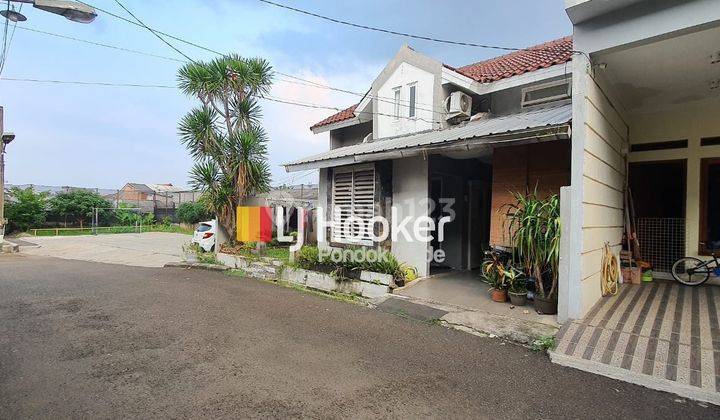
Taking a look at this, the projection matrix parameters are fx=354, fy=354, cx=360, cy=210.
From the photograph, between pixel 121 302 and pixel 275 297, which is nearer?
pixel 121 302

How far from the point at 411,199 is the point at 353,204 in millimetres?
1564

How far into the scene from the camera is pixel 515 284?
5969mm

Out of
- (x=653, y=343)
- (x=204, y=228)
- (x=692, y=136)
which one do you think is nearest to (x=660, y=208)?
(x=692, y=136)

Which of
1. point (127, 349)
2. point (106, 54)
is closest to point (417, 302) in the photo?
point (127, 349)

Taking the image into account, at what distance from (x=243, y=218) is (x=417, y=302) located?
23.4 feet

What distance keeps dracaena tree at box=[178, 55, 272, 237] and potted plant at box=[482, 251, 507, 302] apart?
25.3 feet

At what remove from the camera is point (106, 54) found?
9703 millimetres

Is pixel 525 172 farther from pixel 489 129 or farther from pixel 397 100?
pixel 397 100

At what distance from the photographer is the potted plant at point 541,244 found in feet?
17.5

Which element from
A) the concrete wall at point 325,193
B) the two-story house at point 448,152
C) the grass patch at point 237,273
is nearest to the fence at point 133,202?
the grass patch at point 237,273

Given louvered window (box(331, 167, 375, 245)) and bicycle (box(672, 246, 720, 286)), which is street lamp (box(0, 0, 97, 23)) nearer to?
louvered window (box(331, 167, 375, 245))

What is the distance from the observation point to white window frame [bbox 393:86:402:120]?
9.43 m

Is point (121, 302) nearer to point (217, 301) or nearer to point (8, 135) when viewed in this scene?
point (217, 301)

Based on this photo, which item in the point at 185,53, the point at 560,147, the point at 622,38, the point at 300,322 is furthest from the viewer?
the point at 185,53
